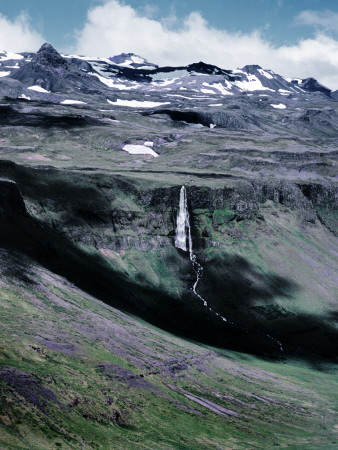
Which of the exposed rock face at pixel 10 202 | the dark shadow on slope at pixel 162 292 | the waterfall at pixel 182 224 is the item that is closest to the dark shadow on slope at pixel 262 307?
the dark shadow on slope at pixel 162 292

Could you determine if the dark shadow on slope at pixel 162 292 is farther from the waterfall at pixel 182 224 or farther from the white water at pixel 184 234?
the waterfall at pixel 182 224

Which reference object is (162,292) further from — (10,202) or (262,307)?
(10,202)

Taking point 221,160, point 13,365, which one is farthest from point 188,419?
point 221,160

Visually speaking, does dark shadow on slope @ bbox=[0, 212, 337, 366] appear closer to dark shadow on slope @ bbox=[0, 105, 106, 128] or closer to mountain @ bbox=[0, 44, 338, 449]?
mountain @ bbox=[0, 44, 338, 449]

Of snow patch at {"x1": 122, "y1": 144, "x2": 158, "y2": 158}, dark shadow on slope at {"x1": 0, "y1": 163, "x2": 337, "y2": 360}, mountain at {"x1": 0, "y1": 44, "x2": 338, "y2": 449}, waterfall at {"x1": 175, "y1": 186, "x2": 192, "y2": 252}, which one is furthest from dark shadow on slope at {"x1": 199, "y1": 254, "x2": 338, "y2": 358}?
snow patch at {"x1": 122, "y1": 144, "x2": 158, "y2": 158}

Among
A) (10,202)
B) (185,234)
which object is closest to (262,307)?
(185,234)

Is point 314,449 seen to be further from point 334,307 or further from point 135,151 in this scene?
point 135,151

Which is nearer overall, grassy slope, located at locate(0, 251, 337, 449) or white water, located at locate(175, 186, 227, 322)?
grassy slope, located at locate(0, 251, 337, 449)
